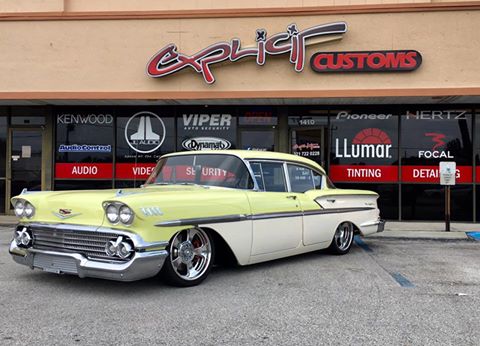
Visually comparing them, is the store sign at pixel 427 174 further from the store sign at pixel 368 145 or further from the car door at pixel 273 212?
the car door at pixel 273 212

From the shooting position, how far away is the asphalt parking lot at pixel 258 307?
376 centimetres

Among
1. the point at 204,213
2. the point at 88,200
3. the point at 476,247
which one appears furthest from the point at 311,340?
the point at 476,247

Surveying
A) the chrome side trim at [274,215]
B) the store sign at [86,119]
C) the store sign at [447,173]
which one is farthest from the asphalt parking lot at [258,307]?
the store sign at [86,119]

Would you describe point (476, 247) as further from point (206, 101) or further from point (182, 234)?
point (206, 101)

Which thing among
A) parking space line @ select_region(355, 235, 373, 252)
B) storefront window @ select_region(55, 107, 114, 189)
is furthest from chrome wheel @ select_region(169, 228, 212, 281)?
storefront window @ select_region(55, 107, 114, 189)

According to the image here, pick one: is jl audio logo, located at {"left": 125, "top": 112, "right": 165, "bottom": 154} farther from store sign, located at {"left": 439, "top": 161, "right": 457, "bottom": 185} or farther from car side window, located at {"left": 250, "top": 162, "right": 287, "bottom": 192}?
store sign, located at {"left": 439, "top": 161, "right": 457, "bottom": 185}

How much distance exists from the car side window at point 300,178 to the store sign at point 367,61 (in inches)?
193

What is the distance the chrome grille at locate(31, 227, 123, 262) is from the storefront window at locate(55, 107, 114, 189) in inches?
317

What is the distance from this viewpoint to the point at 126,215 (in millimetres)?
4613

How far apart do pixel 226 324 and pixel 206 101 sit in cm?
850

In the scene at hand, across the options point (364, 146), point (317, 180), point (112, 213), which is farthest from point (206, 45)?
point (112, 213)

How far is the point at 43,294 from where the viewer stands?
16.0 feet

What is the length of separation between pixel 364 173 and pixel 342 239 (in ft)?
16.5

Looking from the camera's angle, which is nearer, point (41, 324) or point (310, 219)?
point (41, 324)
